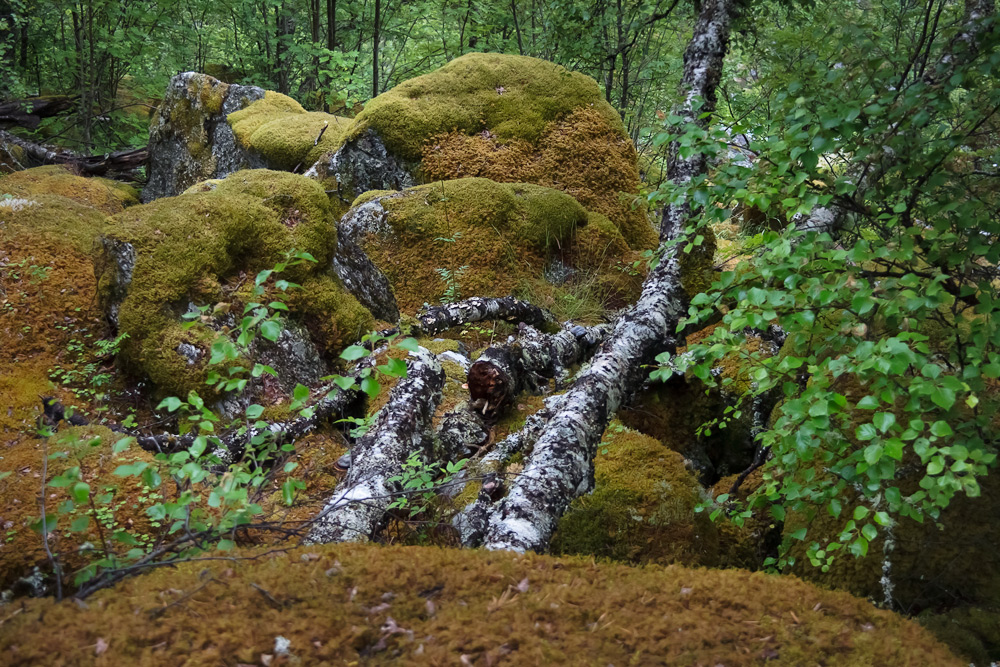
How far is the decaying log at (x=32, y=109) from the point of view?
11.0 m

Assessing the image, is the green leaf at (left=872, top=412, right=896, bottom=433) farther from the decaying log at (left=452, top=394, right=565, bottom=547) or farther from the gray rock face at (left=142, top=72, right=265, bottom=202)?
the gray rock face at (left=142, top=72, right=265, bottom=202)

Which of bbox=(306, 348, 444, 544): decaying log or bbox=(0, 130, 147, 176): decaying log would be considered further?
bbox=(0, 130, 147, 176): decaying log

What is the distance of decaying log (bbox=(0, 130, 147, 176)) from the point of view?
10258mm

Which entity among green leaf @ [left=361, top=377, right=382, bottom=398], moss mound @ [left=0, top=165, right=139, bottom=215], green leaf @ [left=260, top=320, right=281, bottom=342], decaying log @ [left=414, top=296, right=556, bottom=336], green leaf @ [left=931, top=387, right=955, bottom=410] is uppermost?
moss mound @ [left=0, top=165, right=139, bottom=215]

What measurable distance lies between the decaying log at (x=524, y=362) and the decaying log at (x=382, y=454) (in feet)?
1.13

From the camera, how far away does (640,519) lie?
364 cm

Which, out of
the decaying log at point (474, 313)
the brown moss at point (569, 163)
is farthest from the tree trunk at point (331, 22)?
the decaying log at point (474, 313)

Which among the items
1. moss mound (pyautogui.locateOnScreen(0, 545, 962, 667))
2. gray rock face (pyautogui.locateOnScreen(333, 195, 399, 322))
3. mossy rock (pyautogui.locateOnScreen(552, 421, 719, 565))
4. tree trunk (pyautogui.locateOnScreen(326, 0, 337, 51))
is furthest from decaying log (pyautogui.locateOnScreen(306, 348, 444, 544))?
tree trunk (pyautogui.locateOnScreen(326, 0, 337, 51))

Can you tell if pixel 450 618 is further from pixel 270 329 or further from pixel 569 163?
pixel 569 163

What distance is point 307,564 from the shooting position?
6.30 feet

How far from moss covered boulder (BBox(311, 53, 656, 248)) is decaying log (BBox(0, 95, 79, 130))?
752 cm

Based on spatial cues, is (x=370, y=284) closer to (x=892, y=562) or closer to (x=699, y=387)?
(x=699, y=387)

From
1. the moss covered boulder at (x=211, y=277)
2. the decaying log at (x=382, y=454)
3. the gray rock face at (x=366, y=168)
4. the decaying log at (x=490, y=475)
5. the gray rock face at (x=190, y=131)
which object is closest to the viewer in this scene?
the decaying log at (x=382, y=454)

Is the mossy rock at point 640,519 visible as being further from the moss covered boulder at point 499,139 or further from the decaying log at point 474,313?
the moss covered boulder at point 499,139
